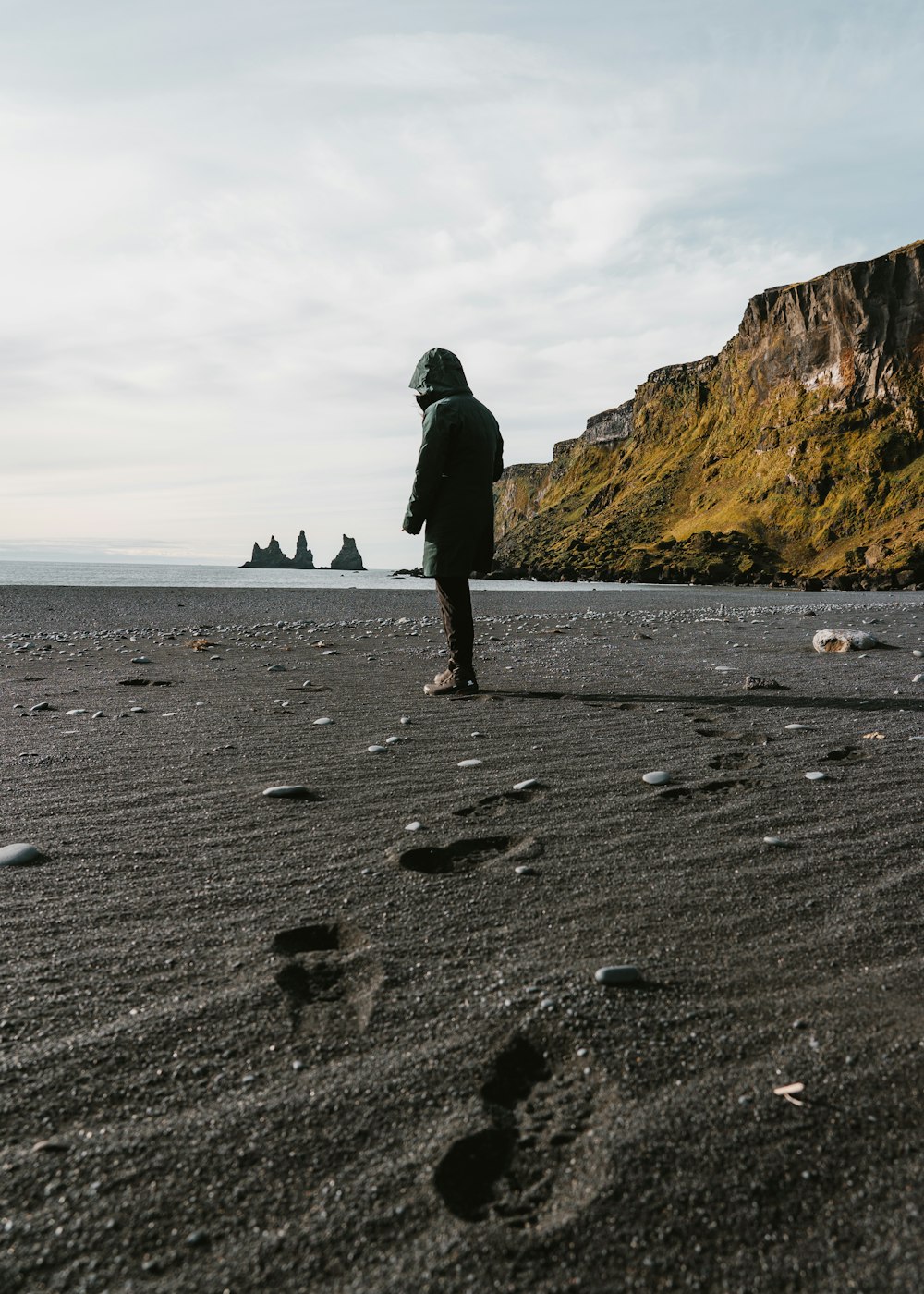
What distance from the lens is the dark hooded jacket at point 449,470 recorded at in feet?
22.2

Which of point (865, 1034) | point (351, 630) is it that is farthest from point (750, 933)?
point (351, 630)

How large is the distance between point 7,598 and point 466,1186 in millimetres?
23276

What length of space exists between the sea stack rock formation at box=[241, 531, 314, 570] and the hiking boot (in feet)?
583

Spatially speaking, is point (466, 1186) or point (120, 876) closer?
point (466, 1186)

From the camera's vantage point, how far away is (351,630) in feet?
45.1

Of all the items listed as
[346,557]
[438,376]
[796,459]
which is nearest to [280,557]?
[346,557]

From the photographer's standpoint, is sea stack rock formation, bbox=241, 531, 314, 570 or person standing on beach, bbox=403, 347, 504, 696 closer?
person standing on beach, bbox=403, 347, 504, 696

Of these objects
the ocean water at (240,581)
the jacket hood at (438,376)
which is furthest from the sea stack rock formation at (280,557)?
the jacket hood at (438,376)

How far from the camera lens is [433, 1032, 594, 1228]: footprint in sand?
1.39 metres

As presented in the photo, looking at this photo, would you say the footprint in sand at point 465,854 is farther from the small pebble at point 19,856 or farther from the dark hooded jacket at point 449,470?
the dark hooded jacket at point 449,470

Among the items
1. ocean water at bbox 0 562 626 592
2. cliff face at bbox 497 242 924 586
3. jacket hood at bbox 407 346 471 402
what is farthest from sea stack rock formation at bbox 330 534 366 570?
jacket hood at bbox 407 346 471 402

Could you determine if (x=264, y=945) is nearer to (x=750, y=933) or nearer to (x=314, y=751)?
(x=750, y=933)

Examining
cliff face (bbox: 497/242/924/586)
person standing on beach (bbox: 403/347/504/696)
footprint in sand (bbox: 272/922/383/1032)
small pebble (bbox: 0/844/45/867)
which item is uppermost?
cliff face (bbox: 497/242/924/586)

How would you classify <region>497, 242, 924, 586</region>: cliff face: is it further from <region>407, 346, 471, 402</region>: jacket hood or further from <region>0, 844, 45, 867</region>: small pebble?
<region>0, 844, 45, 867</region>: small pebble
